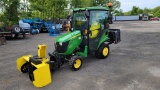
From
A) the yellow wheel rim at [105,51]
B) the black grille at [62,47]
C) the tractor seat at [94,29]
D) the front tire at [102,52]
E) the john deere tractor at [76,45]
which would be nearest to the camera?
the john deere tractor at [76,45]

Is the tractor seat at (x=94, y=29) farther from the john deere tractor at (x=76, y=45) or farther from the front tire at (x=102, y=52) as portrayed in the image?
the front tire at (x=102, y=52)

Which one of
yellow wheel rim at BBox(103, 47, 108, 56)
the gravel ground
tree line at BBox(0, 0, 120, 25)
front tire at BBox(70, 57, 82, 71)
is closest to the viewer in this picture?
the gravel ground

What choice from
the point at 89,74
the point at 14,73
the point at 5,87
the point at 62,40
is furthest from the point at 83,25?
the point at 5,87

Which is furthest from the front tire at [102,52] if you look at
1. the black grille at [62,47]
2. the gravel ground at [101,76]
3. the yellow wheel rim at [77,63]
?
the black grille at [62,47]

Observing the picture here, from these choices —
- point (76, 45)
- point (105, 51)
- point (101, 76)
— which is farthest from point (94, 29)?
point (101, 76)

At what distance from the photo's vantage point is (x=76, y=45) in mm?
6332

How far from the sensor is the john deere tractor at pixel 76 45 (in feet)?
16.7

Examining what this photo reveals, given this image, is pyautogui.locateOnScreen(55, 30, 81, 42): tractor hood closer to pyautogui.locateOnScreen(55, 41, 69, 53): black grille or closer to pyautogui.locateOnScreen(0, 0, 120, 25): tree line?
pyautogui.locateOnScreen(55, 41, 69, 53): black grille

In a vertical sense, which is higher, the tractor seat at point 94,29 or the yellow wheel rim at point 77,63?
the tractor seat at point 94,29

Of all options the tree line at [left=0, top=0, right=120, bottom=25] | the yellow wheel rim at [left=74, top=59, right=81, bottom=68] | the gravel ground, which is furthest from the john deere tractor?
the tree line at [left=0, top=0, right=120, bottom=25]

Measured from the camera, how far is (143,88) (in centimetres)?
461

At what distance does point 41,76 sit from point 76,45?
206 centimetres

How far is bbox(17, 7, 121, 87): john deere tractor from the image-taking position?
5083mm

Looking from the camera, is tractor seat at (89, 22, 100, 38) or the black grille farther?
tractor seat at (89, 22, 100, 38)
